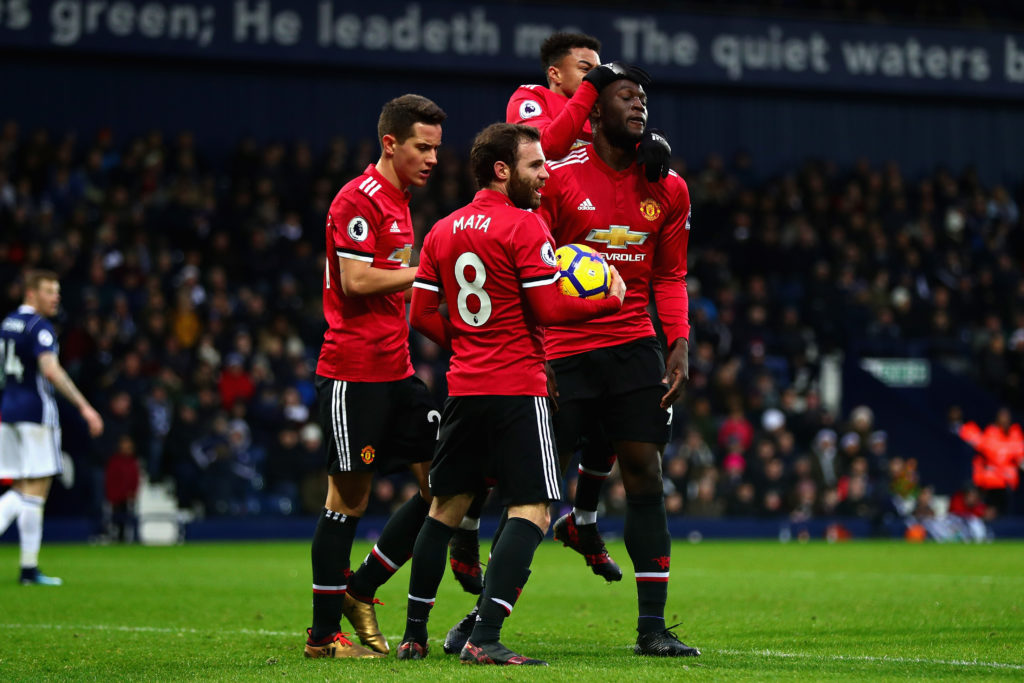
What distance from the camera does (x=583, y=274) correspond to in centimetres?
598

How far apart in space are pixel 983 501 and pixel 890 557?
6.79 meters

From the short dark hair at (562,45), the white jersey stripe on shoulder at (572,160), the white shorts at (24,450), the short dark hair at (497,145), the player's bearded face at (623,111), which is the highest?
the short dark hair at (562,45)

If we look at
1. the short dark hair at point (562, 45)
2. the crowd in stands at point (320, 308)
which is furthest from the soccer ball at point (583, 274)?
the crowd in stands at point (320, 308)

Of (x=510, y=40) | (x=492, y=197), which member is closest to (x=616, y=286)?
(x=492, y=197)

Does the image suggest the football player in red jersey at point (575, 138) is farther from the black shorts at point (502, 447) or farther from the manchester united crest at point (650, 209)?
the black shorts at point (502, 447)

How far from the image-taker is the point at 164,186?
865 inches

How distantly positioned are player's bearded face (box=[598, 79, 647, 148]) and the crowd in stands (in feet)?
38.3

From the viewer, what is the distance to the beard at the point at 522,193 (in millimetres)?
5930

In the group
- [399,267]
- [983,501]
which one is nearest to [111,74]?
[983,501]

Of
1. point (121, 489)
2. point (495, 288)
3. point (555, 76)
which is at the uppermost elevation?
point (555, 76)

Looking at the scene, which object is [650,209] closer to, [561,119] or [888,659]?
[561,119]

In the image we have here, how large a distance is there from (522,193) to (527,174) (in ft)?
0.28

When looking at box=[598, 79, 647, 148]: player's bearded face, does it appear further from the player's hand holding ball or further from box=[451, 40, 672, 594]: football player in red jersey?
the player's hand holding ball

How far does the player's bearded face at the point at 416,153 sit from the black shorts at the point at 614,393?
1073mm
